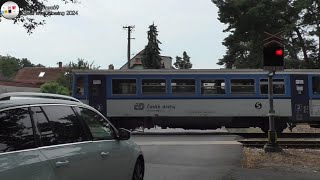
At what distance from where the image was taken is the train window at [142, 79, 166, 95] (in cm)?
2384

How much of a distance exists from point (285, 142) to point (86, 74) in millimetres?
10006

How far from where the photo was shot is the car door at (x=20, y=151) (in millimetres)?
4684

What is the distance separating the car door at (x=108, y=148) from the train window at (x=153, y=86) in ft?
52.6

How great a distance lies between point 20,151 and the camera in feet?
16.2

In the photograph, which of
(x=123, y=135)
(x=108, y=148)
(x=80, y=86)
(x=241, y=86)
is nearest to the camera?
(x=108, y=148)

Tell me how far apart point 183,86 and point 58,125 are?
59.9 feet

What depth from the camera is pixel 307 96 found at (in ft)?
76.1

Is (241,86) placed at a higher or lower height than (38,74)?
lower

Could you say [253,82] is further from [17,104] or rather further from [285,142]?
[17,104]

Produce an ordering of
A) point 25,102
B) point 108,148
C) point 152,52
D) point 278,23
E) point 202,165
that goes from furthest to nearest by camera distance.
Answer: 1. point 152,52
2. point 278,23
3. point 202,165
4. point 108,148
5. point 25,102

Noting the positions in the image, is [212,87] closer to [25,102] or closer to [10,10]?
[10,10]

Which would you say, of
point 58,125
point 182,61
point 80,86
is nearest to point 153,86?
point 80,86

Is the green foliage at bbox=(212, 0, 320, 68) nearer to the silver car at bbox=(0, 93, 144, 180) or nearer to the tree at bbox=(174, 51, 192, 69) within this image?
the silver car at bbox=(0, 93, 144, 180)

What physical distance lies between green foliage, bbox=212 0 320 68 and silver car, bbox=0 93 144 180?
36735 millimetres
